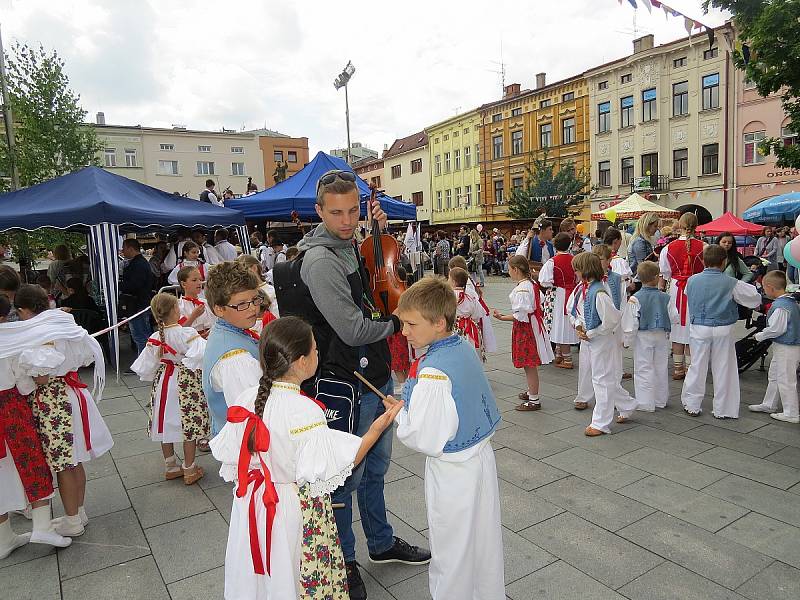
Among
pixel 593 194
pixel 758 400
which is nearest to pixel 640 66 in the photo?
pixel 593 194

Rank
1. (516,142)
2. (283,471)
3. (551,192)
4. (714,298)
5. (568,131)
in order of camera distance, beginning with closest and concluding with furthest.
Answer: (283,471) → (714,298) → (551,192) → (568,131) → (516,142)

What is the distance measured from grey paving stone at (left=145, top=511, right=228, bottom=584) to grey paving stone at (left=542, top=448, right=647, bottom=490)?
2546mm

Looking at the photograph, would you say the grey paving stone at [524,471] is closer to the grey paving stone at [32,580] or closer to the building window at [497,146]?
the grey paving stone at [32,580]

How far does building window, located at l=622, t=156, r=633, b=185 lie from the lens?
32.5m

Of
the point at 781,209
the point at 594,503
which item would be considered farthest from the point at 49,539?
the point at 781,209

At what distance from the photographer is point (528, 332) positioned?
5789mm

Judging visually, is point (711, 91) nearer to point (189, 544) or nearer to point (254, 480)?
point (189, 544)

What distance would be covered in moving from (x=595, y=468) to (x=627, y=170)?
32.3 m

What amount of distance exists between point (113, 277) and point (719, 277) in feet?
26.1

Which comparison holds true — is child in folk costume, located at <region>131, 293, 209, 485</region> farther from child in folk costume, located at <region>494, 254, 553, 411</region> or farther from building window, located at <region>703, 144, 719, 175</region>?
building window, located at <region>703, 144, 719, 175</region>

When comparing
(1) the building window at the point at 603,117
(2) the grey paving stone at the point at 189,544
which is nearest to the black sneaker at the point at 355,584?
(2) the grey paving stone at the point at 189,544

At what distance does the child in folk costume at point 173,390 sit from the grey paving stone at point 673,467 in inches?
135

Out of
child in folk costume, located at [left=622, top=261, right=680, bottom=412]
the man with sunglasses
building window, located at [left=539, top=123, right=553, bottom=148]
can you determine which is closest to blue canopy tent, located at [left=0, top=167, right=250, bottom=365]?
the man with sunglasses

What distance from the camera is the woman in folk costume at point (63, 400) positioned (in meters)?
3.34
